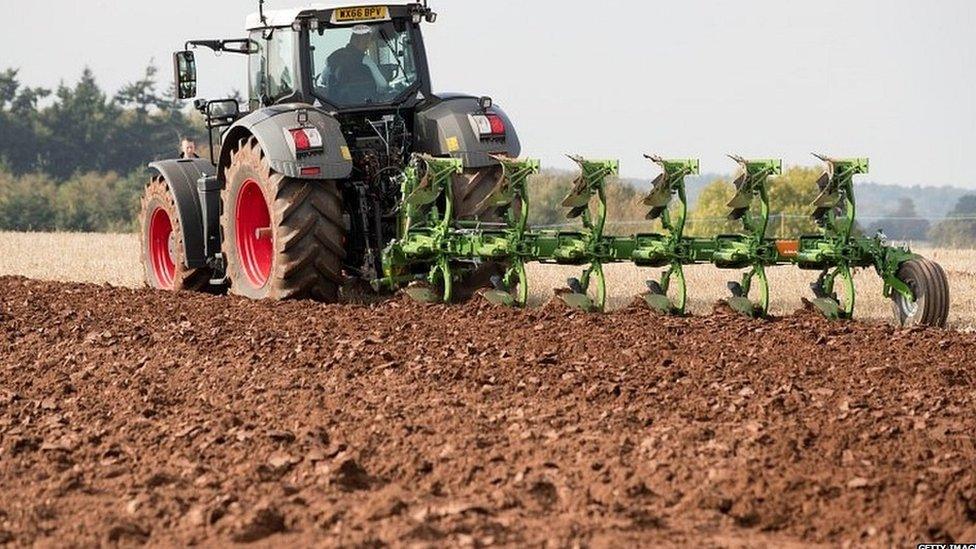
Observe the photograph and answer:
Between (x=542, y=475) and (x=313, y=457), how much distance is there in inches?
30.8

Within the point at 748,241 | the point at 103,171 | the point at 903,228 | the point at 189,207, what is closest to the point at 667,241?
the point at 748,241

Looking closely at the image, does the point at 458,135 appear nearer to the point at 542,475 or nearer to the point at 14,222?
the point at 542,475

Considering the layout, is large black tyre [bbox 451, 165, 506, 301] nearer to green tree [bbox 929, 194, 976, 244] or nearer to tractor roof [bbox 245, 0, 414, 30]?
tractor roof [bbox 245, 0, 414, 30]

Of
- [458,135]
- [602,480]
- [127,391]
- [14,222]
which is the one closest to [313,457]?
[602,480]

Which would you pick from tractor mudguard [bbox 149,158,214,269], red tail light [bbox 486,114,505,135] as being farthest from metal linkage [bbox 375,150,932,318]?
tractor mudguard [bbox 149,158,214,269]

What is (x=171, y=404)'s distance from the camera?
261 inches

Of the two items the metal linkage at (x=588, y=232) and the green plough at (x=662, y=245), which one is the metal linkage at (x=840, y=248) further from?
the metal linkage at (x=588, y=232)

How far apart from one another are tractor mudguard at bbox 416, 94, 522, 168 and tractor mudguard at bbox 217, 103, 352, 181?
0.79 meters

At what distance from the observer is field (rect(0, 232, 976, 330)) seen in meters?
12.1

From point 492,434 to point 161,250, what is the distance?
754cm

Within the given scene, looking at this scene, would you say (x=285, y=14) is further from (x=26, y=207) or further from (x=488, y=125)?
(x=26, y=207)

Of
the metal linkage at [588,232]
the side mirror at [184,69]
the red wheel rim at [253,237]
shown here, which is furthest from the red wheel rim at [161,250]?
the metal linkage at [588,232]

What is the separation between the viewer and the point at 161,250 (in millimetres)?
12742

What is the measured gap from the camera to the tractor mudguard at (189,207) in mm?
11594
